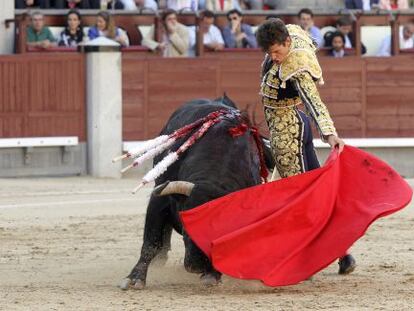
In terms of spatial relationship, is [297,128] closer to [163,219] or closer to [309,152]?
[309,152]

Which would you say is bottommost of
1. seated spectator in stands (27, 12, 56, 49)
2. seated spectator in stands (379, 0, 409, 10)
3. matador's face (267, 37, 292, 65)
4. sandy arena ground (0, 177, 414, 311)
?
sandy arena ground (0, 177, 414, 311)

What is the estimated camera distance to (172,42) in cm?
1230

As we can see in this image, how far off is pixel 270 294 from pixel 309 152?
820mm

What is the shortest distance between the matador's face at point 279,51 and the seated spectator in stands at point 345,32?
7.30 metres

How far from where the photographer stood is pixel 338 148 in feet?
18.1

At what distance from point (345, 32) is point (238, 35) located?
1.11 m

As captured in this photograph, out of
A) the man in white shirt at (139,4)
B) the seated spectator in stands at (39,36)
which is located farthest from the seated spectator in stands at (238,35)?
the seated spectator in stands at (39,36)

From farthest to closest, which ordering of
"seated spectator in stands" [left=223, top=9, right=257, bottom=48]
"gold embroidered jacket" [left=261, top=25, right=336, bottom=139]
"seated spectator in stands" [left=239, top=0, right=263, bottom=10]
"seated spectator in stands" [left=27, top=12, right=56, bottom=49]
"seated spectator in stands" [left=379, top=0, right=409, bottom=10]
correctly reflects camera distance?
"seated spectator in stands" [left=379, top=0, right=409, bottom=10] < "seated spectator in stands" [left=239, top=0, right=263, bottom=10] < "seated spectator in stands" [left=223, top=9, right=257, bottom=48] < "seated spectator in stands" [left=27, top=12, right=56, bottom=49] < "gold embroidered jacket" [left=261, top=25, right=336, bottom=139]

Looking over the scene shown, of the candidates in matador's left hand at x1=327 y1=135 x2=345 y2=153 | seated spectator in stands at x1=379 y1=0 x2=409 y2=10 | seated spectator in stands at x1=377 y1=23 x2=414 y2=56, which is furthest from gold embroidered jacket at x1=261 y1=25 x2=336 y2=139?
seated spectator in stands at x1=379 y1=0 x2=409 y2=10

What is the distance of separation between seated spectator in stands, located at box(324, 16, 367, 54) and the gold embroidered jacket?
23.3ft

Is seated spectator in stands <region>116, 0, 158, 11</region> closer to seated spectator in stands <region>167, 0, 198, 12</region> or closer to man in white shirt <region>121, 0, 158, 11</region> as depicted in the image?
man in white shirt <region>121, 0, 158, 11</region>

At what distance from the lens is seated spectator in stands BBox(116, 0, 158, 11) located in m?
12.3

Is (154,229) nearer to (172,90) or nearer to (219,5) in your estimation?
(172,90)

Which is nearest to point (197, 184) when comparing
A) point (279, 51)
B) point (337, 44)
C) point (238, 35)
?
point (279, 51)
